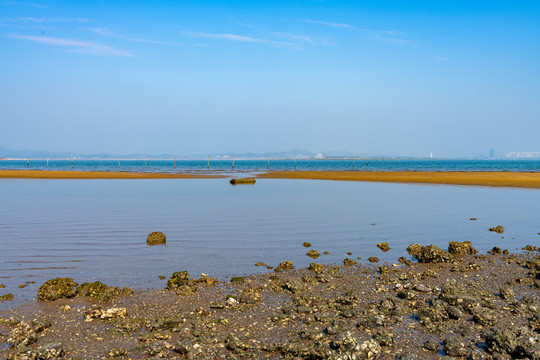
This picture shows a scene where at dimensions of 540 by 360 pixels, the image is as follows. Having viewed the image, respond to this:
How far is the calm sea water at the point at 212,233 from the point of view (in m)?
12.3

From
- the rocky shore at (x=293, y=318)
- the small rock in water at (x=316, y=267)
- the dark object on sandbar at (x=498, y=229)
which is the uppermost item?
the dark object on sandbar at (x=498, y=229)

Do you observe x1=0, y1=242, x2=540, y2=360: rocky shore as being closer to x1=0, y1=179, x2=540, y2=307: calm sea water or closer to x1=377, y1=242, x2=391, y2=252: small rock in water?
x1=0, y1=179, x2=540, y2=307: calm sea water

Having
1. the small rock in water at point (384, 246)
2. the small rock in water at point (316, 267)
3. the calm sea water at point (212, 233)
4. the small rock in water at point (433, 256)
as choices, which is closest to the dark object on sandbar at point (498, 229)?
the calm sea water at point (212, 233)

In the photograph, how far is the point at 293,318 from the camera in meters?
8.48

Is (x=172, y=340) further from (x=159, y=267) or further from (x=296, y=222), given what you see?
(x=296, y=222)

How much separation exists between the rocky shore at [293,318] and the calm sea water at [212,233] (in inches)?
50.0

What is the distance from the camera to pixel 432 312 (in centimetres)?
862

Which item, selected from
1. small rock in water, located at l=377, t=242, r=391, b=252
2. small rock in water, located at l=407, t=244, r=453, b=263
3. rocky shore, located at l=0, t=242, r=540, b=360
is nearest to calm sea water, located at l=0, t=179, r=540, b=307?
small rock in water, located at l=377, t=242, r=391, b=252

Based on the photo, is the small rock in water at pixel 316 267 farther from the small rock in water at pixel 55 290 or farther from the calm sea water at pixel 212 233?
the small rock in water at pixel 55 290

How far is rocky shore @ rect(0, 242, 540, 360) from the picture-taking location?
7.07 m

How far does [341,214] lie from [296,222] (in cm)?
417

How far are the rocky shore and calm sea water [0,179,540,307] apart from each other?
1270 millimetres

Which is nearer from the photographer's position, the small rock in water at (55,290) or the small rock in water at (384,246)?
the small rock in water at (55,290)

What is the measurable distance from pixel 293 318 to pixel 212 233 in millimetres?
9535
